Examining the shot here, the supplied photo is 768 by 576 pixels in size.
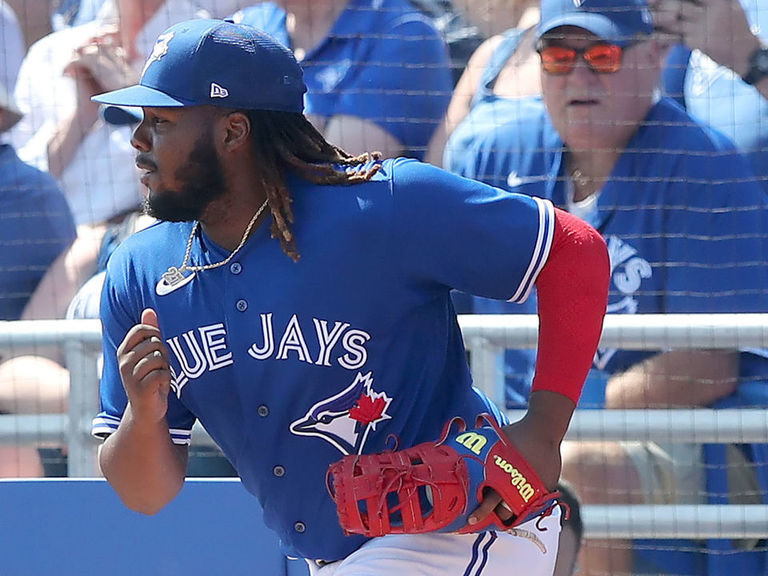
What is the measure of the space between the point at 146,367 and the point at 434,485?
0.56 metres

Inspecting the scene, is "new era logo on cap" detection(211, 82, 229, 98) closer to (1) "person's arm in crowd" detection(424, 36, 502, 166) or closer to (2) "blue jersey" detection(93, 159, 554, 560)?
(2) "blue jersey" detection(93, 159, 554, 560)

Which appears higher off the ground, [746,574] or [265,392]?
[265,392]

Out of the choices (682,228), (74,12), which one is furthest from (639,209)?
(74,12)

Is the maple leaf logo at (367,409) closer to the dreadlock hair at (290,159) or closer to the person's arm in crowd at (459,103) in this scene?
the dreadlock hair at (290,159)

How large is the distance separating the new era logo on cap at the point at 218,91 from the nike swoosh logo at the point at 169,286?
0.36 metres

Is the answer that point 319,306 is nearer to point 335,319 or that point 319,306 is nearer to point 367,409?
point 335,319

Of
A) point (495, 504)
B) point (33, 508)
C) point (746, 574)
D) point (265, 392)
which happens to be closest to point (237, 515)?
point (33, 508)

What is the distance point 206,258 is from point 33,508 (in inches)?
58.6

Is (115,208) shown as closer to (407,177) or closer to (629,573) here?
(629,573)

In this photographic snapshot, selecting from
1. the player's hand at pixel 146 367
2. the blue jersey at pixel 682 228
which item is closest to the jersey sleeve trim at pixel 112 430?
the player's hand at pixel 146 367

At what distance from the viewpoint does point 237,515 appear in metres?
3.38

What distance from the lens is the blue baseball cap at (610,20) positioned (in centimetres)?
429

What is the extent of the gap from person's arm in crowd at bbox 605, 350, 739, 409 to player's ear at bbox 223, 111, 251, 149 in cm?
198

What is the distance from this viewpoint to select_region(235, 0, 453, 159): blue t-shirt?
4512mm
